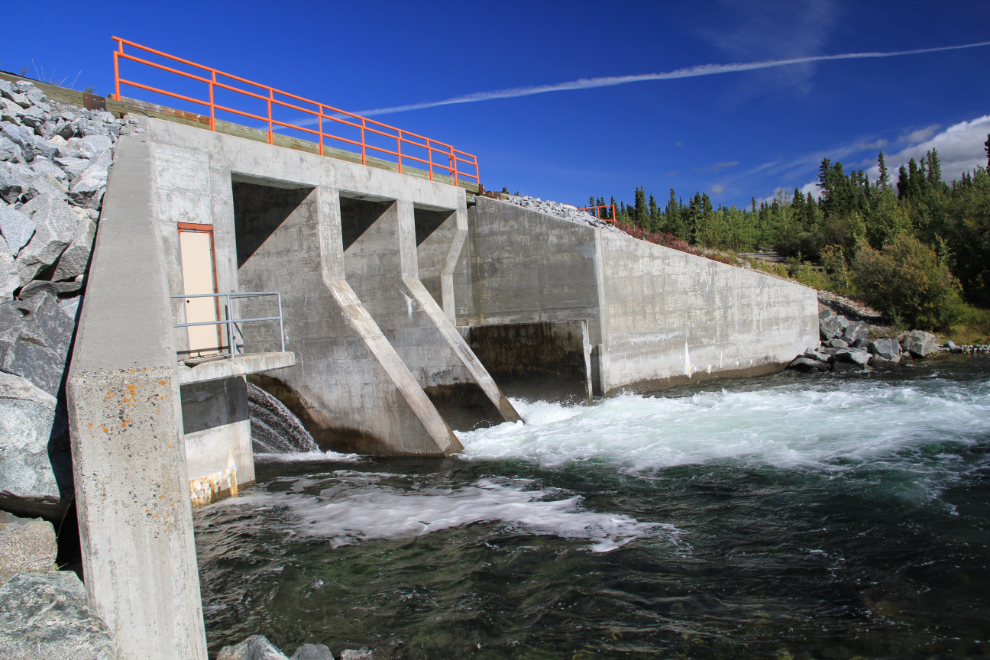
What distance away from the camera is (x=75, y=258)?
6.16 meters

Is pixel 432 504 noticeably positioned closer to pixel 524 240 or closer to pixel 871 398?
pixel 524 240

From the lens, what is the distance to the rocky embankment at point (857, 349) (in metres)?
18.6

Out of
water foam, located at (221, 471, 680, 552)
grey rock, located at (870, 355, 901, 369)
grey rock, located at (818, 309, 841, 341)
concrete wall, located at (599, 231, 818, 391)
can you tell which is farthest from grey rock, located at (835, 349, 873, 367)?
water foam, located at (221, 471, 680, 552)

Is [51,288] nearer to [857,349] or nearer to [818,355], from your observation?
[818,355]

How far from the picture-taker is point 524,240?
1532 centimetres

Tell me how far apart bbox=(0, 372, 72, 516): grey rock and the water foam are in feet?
9.49

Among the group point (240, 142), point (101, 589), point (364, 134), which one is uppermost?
point (364, 134)

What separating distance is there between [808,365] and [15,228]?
18790 millimetres

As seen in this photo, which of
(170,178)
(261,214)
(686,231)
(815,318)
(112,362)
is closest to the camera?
(112,362)

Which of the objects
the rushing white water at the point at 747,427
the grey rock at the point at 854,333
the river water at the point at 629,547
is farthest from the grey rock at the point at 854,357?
the river water at the point at 629,547

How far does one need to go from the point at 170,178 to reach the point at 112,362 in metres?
5.49

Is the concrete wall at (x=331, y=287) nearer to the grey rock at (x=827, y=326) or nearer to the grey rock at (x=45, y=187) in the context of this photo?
the grey rock at (x=45, y=187)

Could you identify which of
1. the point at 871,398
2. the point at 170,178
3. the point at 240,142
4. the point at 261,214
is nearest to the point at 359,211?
the point at 261,214

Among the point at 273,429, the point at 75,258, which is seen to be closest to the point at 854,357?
the point at 273,429
